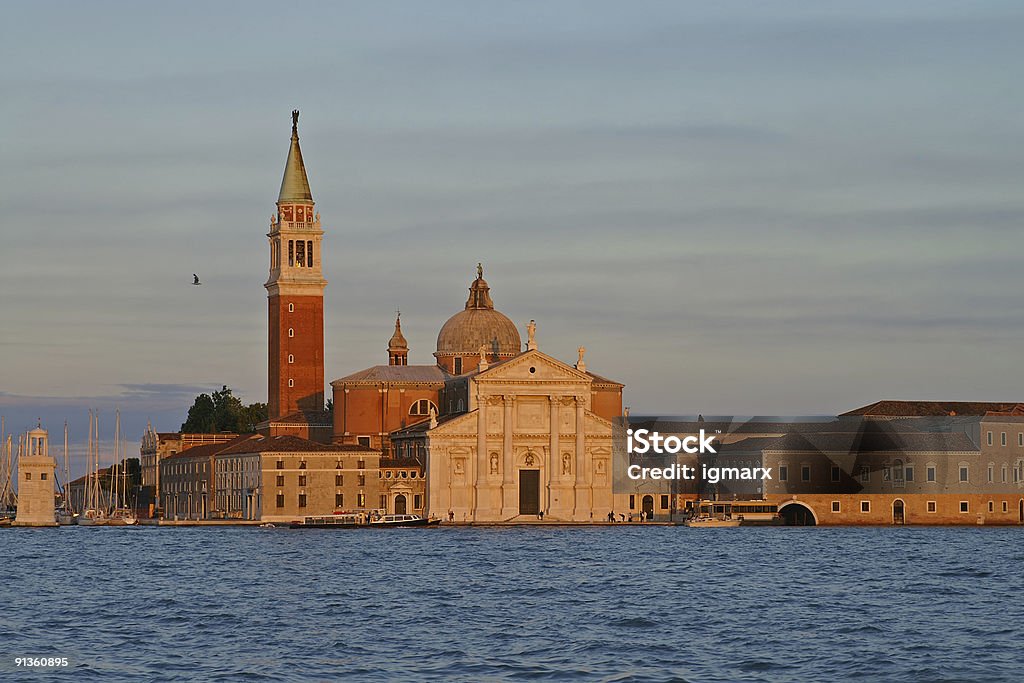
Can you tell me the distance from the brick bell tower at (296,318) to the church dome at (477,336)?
306 inches

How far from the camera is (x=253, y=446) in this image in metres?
102

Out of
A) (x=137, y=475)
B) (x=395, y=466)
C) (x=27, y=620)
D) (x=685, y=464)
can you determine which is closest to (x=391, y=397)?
(x=395, y=466)

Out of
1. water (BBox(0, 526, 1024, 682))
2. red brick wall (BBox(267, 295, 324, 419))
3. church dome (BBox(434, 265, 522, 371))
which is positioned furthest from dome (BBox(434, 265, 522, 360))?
water (BBox(0, 526, 1024, 682))

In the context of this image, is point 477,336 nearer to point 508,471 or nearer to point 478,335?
point 478,335

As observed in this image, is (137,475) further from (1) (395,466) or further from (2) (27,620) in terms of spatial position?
(2) (27,620)

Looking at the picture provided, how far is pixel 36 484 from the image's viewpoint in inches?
3952

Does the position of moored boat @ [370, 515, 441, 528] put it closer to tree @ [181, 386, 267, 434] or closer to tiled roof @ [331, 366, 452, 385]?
tiled roof @ [331, 366, 452, 385]

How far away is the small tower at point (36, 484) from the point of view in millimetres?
99000

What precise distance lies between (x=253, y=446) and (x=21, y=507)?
12720mm

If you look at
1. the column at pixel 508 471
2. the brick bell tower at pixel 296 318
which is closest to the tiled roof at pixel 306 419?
the brick bell tower at pixel 296 318

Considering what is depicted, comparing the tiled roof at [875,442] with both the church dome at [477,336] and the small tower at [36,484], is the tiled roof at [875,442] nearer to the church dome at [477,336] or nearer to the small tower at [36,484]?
the church dome at [477,336]

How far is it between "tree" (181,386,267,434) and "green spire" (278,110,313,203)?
24002 millimetres

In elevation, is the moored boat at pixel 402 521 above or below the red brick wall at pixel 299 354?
below

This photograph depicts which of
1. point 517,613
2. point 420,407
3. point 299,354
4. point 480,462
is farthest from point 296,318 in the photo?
point 517,613
